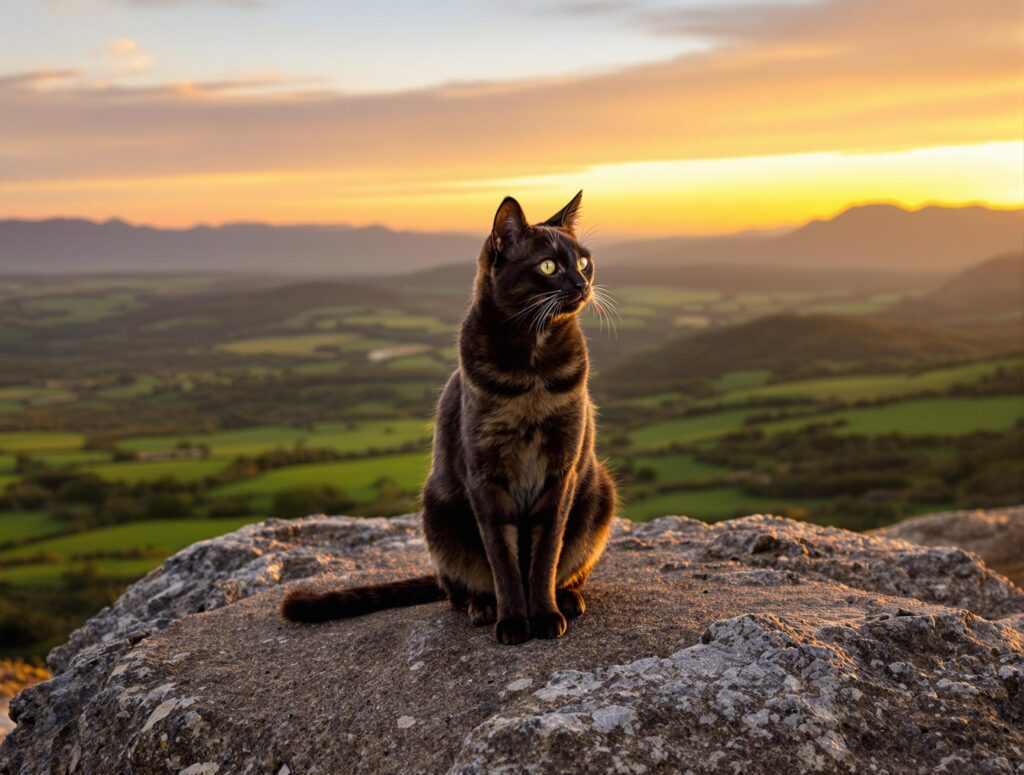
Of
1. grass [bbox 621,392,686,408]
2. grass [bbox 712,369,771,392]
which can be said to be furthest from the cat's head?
grass [bbox 712,369,771,392]

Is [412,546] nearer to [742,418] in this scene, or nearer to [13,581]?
[13,581]

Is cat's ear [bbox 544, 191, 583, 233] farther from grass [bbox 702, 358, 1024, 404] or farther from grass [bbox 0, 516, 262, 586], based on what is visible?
→ grass [bbox 702, 358, 1024, 404]

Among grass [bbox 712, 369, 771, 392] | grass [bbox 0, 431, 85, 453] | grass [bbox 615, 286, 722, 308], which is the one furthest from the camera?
grass [bbox 615, 286, 722, 308]

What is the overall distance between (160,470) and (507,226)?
171 feet

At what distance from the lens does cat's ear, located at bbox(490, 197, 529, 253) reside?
16.7 feet

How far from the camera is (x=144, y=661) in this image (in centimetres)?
549

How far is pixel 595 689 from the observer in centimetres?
416

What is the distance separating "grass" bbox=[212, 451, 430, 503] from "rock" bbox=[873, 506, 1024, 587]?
30048 millimetres

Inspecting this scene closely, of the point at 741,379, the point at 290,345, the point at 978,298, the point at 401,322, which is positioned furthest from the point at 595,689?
the point at 978,298

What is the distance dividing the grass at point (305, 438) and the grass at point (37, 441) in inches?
175

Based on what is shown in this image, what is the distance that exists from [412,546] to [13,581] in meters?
34.7

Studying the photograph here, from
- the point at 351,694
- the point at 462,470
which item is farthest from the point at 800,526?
the point at 351,694

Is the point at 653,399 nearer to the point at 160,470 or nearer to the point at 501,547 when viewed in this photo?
the point at 160,470

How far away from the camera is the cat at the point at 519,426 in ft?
17.0
